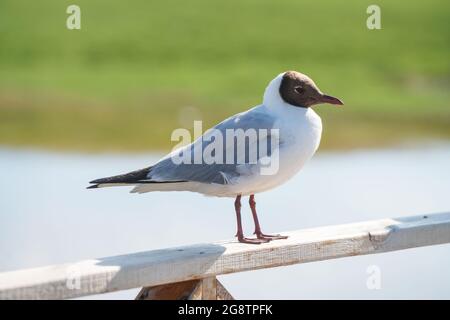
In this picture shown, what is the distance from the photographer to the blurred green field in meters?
11.7

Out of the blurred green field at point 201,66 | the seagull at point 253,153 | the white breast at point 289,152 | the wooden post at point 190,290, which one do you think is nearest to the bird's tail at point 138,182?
the seagull at point 253,153

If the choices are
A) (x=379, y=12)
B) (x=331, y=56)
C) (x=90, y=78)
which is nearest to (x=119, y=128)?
(x=90, y=78)

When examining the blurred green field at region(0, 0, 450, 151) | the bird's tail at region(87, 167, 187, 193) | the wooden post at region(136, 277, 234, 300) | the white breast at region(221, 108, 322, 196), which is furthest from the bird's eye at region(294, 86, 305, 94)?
the blurred green field at region(0, 0, 450, 151)

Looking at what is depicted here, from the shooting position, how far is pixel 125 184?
9.49 ft

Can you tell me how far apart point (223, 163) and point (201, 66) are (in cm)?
1224

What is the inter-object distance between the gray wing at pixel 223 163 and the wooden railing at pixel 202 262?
0.88 feet

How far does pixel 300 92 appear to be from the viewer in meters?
3.12

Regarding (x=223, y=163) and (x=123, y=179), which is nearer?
(x=123, y=179)

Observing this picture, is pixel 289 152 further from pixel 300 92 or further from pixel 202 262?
pixel 202 262

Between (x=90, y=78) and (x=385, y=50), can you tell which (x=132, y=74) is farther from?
(x=385, y=50)

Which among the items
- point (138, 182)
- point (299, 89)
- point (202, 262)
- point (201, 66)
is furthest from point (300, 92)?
point (201, 66)

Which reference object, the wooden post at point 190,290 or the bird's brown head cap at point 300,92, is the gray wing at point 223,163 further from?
the wooden post at point 190,290

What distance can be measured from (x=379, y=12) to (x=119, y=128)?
27.2ft

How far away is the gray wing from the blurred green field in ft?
22.6
